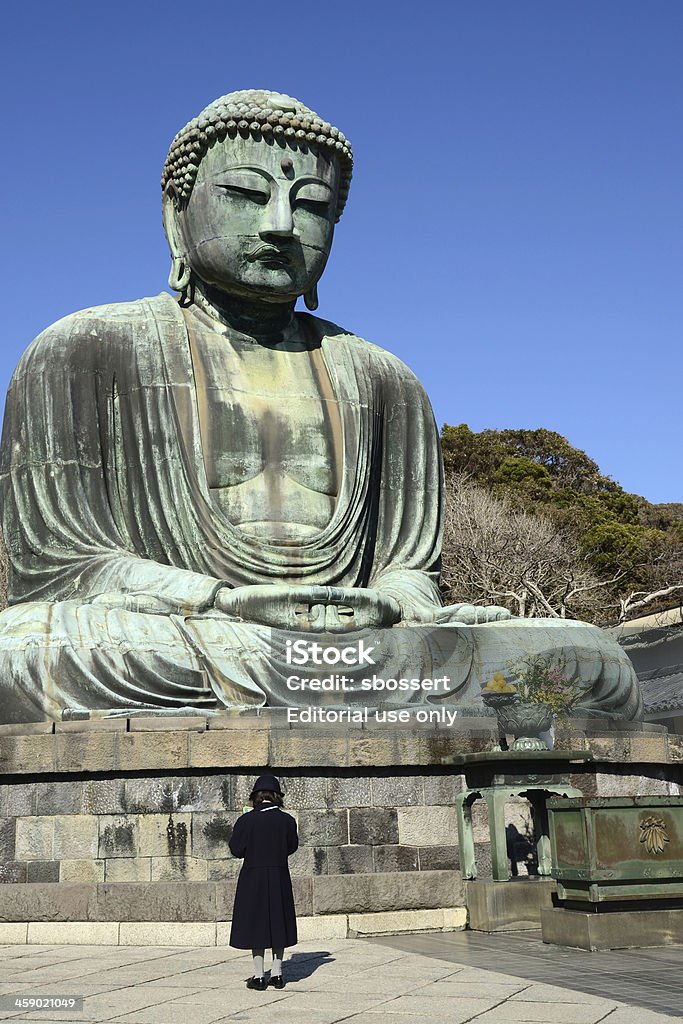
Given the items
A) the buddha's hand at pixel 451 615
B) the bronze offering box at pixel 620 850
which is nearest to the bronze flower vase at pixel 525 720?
the buddha's hand at pixel 451 615

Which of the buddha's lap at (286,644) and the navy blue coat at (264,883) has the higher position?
the buddha's lap at (286,644)

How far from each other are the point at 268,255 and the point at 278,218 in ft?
1.04

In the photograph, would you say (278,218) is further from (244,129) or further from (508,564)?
(508,564)

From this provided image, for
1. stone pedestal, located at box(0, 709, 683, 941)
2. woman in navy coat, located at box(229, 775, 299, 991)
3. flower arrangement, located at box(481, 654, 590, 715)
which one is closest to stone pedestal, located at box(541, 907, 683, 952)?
stone pedestal, located at box(0, 709, 683, 941)

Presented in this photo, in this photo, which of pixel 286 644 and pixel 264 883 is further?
pixel 286 644

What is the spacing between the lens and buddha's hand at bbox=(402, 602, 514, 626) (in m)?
9.18

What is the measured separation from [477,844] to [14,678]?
3226 mm

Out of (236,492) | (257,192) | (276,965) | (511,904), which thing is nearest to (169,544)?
(236,492)

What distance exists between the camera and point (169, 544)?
9.80 meters

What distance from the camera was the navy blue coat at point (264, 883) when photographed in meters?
5.75

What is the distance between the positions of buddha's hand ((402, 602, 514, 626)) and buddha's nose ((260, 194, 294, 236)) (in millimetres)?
3217

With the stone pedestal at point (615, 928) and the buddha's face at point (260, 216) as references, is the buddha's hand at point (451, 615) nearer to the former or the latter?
the stone pedestal at point (615, 928)

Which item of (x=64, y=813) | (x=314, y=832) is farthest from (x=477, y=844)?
(x=64, y=813)

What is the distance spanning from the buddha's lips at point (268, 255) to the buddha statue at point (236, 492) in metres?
0.01
